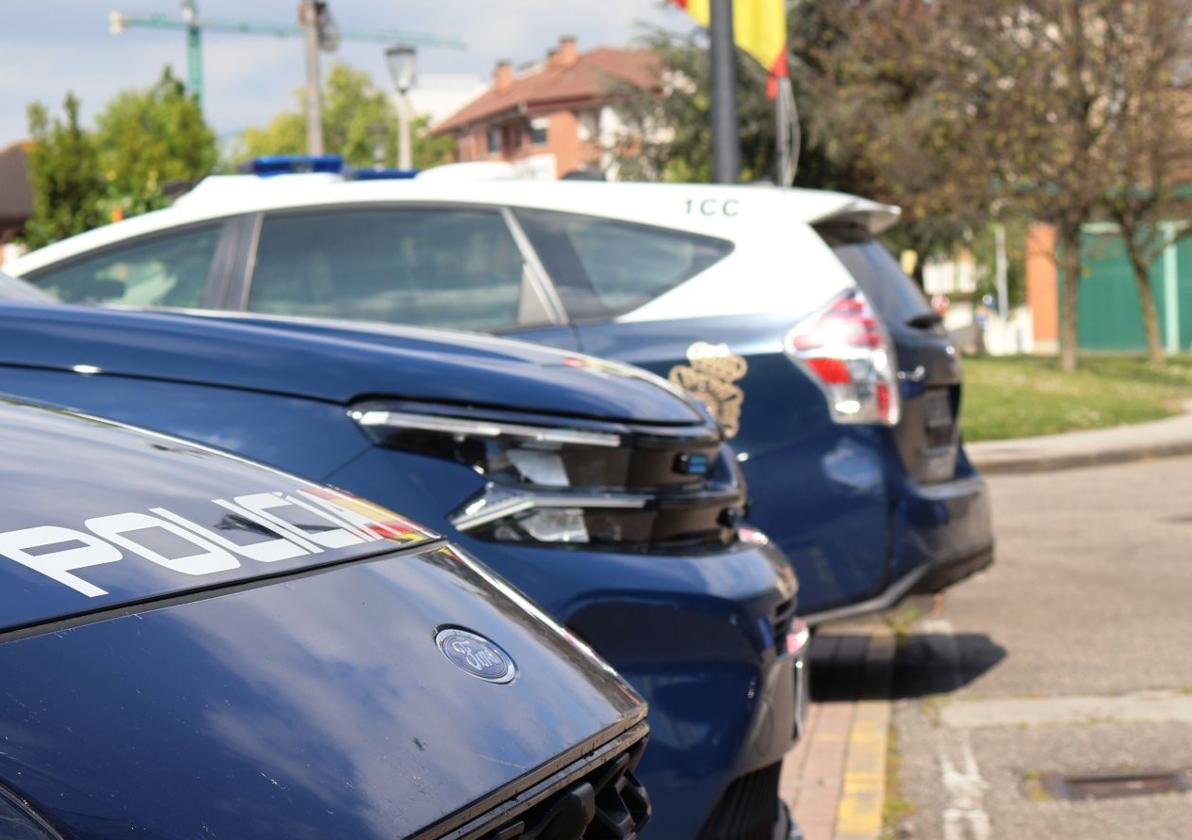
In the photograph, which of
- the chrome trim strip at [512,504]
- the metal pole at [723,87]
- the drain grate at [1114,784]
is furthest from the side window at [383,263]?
the metal pole at [723,87]

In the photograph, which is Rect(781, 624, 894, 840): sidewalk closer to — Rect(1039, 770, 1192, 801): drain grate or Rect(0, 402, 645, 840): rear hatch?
Rect(1039, 770, 1192, 801): drain grate

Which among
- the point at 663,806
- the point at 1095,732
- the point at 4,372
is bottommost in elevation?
the point at 1095,732

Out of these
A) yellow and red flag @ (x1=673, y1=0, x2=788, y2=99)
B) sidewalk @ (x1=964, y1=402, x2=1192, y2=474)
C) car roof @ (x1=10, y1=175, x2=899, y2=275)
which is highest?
yellow and red flag @ (x1=673, y1=0, x2=788, y2=99)

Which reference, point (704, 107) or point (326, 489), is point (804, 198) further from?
point (704, 107)

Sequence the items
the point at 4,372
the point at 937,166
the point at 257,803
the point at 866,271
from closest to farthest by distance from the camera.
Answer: the point at 257,803
the point at 4,372
the point at 866,271
the point at 937,166

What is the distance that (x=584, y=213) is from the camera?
18.8 feet

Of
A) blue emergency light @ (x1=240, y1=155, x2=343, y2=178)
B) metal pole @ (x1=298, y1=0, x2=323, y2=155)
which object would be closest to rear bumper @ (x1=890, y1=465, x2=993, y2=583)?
blue emergency light @ (x1=240, y1=155, x2=343, y2=178)

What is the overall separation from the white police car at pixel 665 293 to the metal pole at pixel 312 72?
1322 centimetres

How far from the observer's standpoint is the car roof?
5.76 m

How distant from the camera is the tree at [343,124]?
112688 mm

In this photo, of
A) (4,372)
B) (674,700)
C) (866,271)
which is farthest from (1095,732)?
(4,372)

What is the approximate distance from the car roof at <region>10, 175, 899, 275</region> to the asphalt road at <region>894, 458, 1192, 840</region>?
70.8 inches

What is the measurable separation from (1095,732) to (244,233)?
10.5 feet

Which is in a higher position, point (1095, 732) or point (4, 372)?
point (4, 372)
